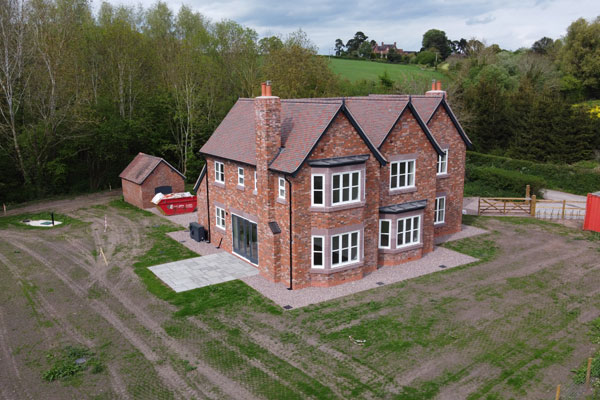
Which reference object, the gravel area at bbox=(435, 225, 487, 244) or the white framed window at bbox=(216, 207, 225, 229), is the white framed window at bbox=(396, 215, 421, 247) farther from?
the white framed window at bbox=(216, 207, 225, 229)

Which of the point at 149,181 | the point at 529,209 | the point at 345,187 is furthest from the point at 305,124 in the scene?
the point at 529,209

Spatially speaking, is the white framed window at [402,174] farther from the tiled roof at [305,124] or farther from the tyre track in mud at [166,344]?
the tyre track in mud at [166,344]

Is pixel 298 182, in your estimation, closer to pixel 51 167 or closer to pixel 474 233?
pixel 474 233

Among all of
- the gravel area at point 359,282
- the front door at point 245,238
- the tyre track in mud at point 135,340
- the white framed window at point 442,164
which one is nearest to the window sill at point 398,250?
the gravel area at point 359,282

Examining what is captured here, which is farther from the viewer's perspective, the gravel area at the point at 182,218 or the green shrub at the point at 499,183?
the green shrub at the point at 499,183

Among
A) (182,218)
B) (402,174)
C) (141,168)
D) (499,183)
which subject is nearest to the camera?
(402,174)

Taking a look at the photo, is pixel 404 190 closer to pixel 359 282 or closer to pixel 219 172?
pixel 359 282
